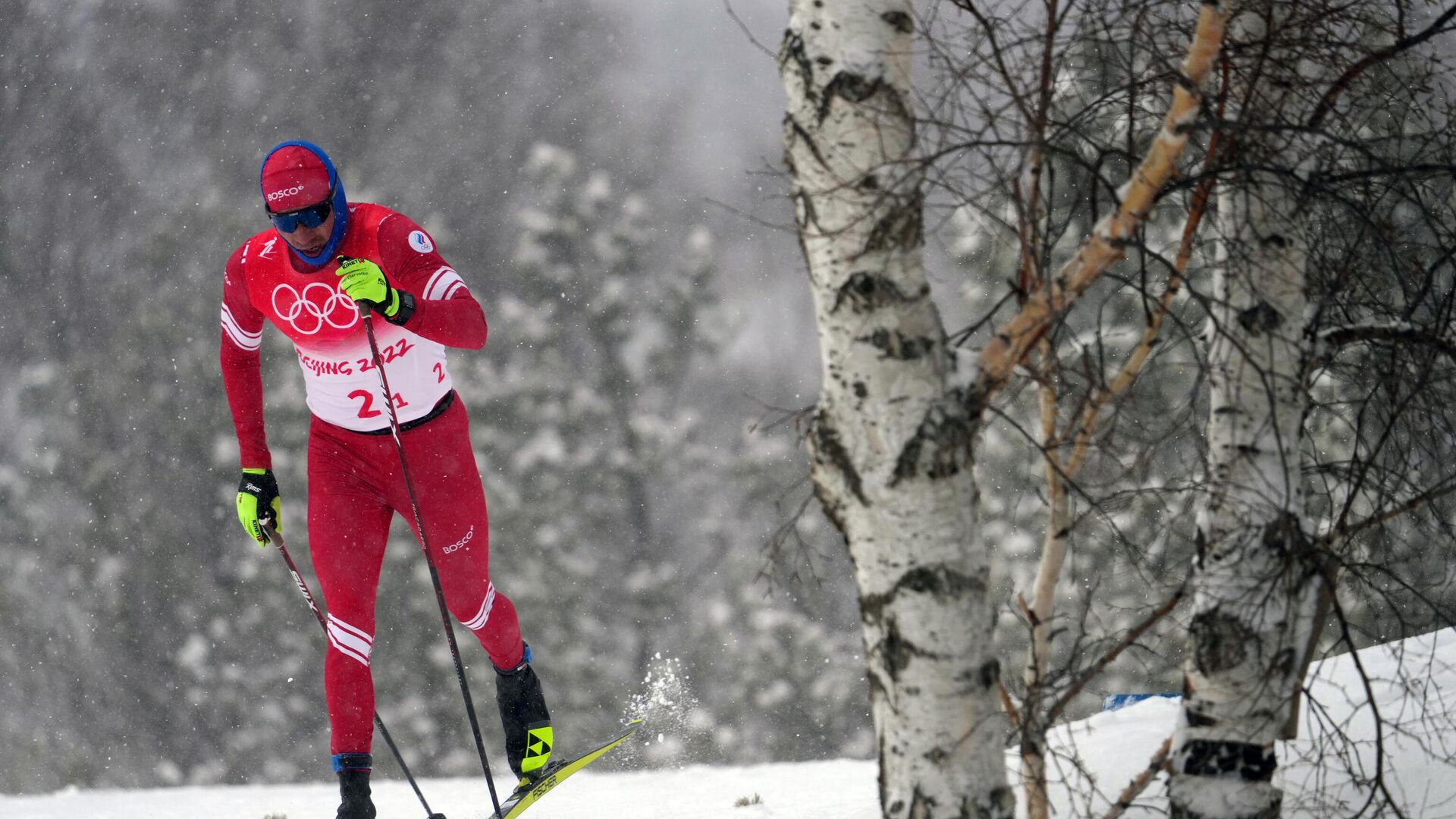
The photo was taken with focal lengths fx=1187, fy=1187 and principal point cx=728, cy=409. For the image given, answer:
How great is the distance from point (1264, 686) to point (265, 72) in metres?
18.4

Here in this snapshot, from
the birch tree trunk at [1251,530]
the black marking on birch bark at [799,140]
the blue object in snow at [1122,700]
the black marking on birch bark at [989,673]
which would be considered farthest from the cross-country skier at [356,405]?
the blue object in snow at [1122,700]

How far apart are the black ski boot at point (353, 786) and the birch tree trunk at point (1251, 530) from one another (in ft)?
8.07

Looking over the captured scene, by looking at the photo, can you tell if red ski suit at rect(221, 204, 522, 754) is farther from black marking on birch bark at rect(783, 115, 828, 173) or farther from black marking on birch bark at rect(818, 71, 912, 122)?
black marking on birch bark at rect(818, 71, 912, 122)

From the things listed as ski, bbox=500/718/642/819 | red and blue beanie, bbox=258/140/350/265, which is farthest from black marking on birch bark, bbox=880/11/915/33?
ski, bbox=500/718/642/819

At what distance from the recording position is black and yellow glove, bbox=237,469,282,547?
4160 millimetres

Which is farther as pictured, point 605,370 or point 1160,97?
point 605,370

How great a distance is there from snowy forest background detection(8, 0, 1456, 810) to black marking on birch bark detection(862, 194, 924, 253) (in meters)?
12.3

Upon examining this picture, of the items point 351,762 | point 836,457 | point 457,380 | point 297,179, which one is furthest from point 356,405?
point 457,380

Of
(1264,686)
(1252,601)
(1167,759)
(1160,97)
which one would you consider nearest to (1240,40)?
(1160,97)

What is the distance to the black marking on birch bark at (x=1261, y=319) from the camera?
9.45 feet

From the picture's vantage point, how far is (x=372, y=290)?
3514mm

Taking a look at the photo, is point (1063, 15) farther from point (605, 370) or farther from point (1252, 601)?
point (605, 370)

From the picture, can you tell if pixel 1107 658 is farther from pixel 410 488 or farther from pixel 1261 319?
pixel 410 488

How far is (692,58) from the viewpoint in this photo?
17.2 meters
